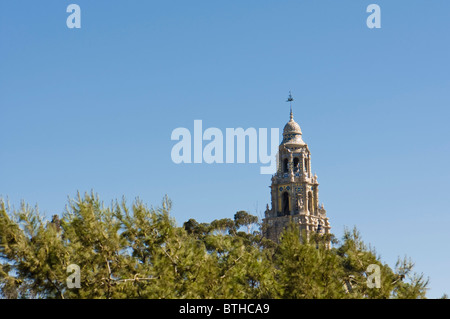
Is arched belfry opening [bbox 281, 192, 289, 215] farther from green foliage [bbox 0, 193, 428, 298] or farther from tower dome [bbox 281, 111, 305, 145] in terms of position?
green foliage [bbox 0, 193, 428, 298]

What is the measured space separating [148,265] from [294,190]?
268ft

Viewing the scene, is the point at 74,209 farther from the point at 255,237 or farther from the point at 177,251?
the point at 255,237

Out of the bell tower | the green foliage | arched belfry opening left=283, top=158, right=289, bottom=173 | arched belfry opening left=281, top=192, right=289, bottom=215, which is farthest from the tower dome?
the green foliage

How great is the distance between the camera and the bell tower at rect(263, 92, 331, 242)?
121 meters

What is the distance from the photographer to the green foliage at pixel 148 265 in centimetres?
3838

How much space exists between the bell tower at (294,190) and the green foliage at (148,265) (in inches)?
3022

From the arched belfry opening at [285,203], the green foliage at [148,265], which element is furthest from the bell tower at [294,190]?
the green foliage at [148,265]

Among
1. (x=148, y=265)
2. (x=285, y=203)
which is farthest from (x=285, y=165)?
(x=148, y=265)

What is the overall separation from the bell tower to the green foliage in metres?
76.8

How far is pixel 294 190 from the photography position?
121625mm

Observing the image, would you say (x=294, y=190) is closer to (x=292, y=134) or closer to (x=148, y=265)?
(x=292, y=134)

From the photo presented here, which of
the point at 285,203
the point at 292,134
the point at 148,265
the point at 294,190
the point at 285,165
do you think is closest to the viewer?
the point at 148,265

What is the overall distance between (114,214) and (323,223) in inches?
3324
